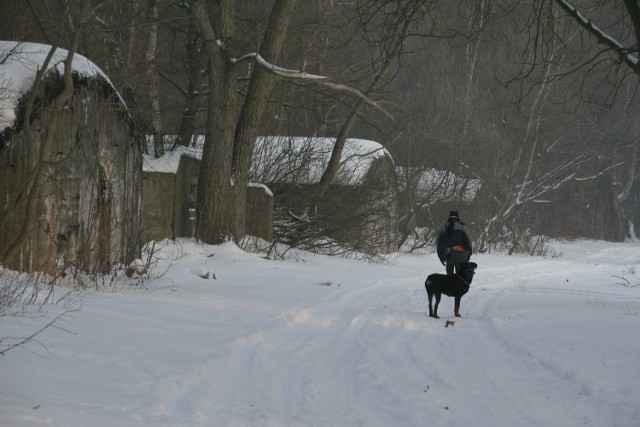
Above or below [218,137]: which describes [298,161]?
below

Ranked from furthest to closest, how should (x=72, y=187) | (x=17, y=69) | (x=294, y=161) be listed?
(x=294, y=161) < (x=72, y=187) < (x=17, y=69)

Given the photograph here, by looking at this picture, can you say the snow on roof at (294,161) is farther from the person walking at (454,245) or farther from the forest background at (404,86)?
the person walking at (454,245)

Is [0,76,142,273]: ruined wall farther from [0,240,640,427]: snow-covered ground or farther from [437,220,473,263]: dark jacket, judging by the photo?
[437,220,473,263]: dark jacket

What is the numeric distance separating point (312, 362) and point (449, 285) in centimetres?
461

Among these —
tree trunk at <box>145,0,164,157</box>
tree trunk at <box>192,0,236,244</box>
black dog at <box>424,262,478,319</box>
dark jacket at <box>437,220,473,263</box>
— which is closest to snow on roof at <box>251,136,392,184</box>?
tree trunk at <box>145,0,164,157</box>

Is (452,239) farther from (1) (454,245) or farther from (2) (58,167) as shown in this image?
(2) (58,167)

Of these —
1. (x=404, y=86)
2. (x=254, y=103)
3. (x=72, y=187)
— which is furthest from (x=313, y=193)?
(x=404, y=86)

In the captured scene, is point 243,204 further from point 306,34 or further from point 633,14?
point 633,14

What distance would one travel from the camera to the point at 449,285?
11.9 metres

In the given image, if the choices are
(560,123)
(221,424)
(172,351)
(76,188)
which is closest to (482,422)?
(221,424)

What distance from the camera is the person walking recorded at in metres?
13.9

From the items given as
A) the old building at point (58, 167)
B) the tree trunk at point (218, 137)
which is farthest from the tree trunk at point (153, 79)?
the old building at point (58, 167)

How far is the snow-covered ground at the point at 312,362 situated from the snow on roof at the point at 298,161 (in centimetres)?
1048

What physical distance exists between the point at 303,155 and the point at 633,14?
15.5 m
